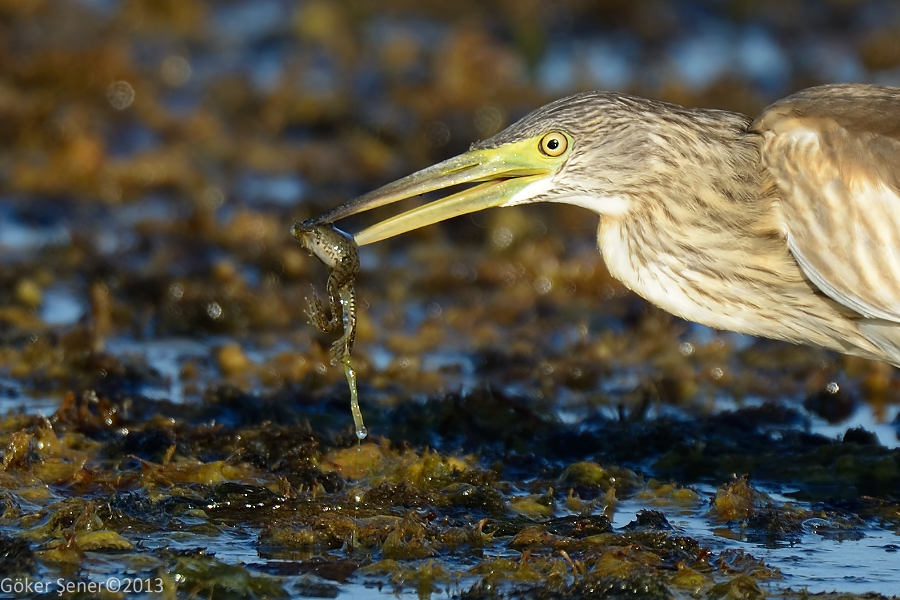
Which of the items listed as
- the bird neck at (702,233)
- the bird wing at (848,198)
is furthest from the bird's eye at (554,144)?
the bird wing at (848,198)

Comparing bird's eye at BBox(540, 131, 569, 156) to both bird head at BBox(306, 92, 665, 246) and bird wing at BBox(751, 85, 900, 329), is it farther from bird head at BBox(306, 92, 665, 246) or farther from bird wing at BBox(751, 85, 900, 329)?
bird wing at BBox(751, 85, 900, 329)

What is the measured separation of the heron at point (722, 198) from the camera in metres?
6.22

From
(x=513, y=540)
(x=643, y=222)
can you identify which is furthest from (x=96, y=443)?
(x=643, y=222)

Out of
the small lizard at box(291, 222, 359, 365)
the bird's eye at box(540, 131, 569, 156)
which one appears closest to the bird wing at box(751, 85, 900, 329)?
the bird's eye at box(540, 131, 569, 156)

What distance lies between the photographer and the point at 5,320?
8.64 meters

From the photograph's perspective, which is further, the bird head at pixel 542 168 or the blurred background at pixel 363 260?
the blurred background at pixel 363 260

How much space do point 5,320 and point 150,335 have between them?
33.3 inches

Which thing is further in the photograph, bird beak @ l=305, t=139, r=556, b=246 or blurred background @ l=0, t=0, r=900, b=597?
blurred background @ l=0, t=0, r=900, b=597

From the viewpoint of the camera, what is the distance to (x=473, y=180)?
6.33m

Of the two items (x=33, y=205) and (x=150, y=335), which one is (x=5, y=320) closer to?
(x=150, y=335)

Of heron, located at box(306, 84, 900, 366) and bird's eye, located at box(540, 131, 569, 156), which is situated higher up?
bird's eye, located at box(540, 131, 569, 156)

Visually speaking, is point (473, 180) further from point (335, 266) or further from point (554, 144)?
point (335, 266)

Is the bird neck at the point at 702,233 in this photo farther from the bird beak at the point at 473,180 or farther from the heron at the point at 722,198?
the bird beak at the point at 473,180

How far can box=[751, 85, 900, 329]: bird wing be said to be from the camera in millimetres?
6176
